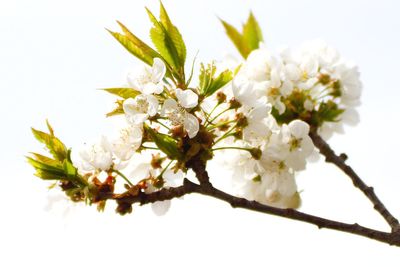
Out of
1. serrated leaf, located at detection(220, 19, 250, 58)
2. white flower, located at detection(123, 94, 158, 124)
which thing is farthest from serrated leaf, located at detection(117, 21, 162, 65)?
serrated leaf, located at detection(220, 19, 250, 58)

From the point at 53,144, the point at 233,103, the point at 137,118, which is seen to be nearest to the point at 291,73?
the point at 233,103

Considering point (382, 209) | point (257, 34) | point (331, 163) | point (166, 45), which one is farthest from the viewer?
point (257, 34)

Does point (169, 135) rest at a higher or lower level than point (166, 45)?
lower

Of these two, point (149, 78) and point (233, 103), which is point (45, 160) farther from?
point (233, 103)

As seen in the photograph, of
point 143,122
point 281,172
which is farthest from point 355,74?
point 143,122

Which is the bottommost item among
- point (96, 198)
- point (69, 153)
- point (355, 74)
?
point (96, 198)

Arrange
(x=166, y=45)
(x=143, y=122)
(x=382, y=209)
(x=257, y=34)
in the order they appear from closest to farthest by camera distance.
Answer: (x=143, y=122), (x=166, y=45), (x=382, y=209), (x=257, y=34)

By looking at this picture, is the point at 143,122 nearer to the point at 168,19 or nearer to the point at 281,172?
the point at 168,19
